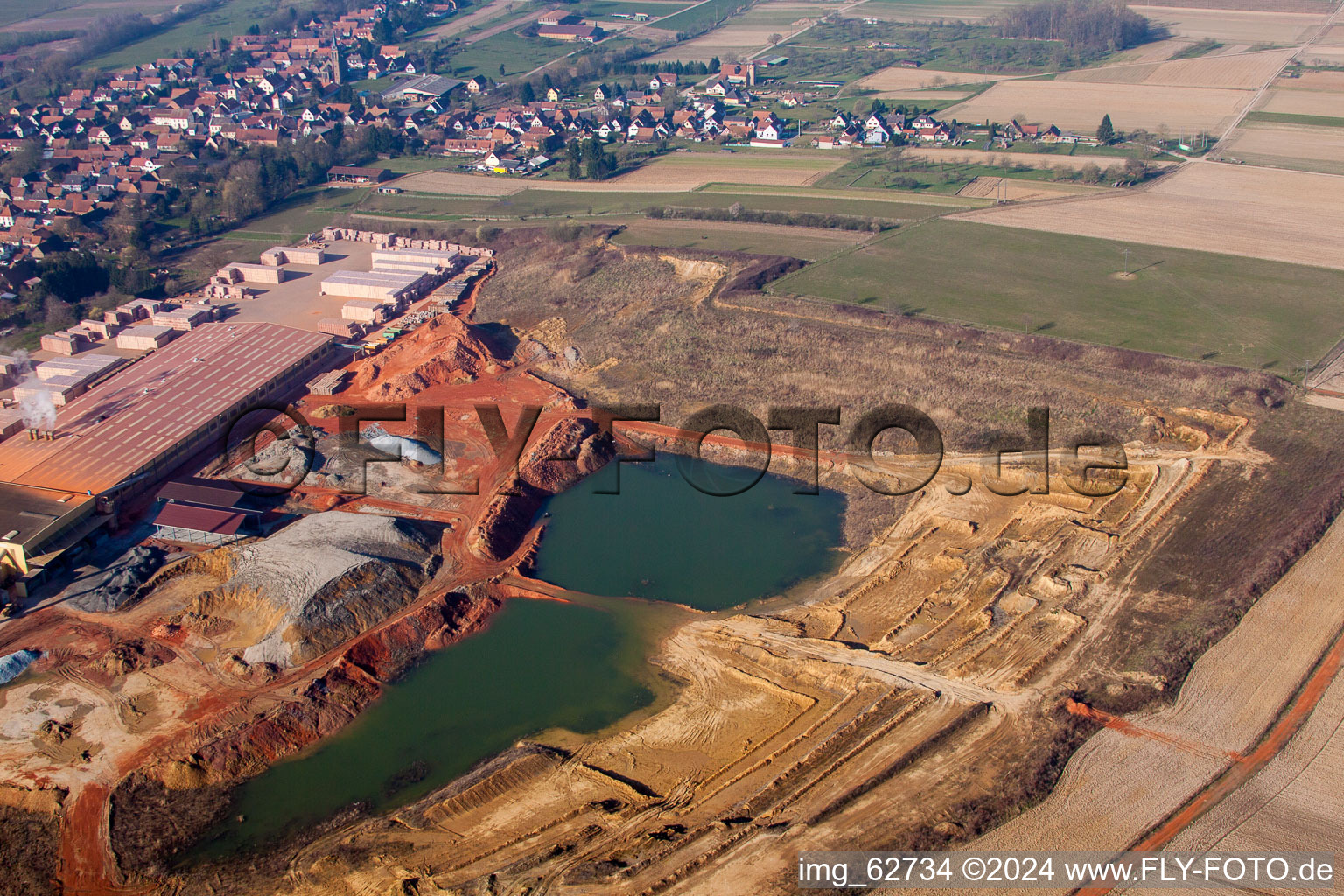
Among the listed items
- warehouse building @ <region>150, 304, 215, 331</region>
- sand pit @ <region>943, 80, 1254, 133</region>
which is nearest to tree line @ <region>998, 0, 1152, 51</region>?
sand pit @ <region>943, 80, 1254, 133</region>

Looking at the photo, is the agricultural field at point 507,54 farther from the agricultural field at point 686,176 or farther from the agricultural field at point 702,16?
the agricultural field at point 686,176

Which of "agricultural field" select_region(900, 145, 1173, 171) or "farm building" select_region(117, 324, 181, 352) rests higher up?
"agricultural field" select_region(900, 145, 1173, 171)

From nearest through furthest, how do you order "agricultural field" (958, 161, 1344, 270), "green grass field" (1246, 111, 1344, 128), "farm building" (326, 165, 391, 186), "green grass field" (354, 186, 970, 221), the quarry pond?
the quarry pond < "agricultural field" (958, 161, 1344, 270) < "green grass field" (354, 186, 970, 221) < "green grass field" (1246, 111, 1344, 128) < "farm building" (326, 165, 391, 186)

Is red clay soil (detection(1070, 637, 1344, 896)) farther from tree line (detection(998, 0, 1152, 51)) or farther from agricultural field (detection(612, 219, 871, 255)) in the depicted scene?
tree line (detection(998, 0, 1152, 51))

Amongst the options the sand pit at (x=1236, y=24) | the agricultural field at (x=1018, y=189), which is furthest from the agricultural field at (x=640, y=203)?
the sand pit at (x=1236, y=24)

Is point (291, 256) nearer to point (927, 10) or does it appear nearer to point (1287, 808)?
point (1287, 808)

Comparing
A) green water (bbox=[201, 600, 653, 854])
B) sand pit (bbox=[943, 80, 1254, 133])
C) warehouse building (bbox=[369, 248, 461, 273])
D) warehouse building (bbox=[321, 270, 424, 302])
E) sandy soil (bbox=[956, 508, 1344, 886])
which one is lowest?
green water (bbox=[201, 600, 653, 854])

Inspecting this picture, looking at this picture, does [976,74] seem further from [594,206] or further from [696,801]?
[696,801]

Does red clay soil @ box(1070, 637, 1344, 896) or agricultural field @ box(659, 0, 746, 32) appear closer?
red clay soil @ box(1070, 637, 1344, 896)
